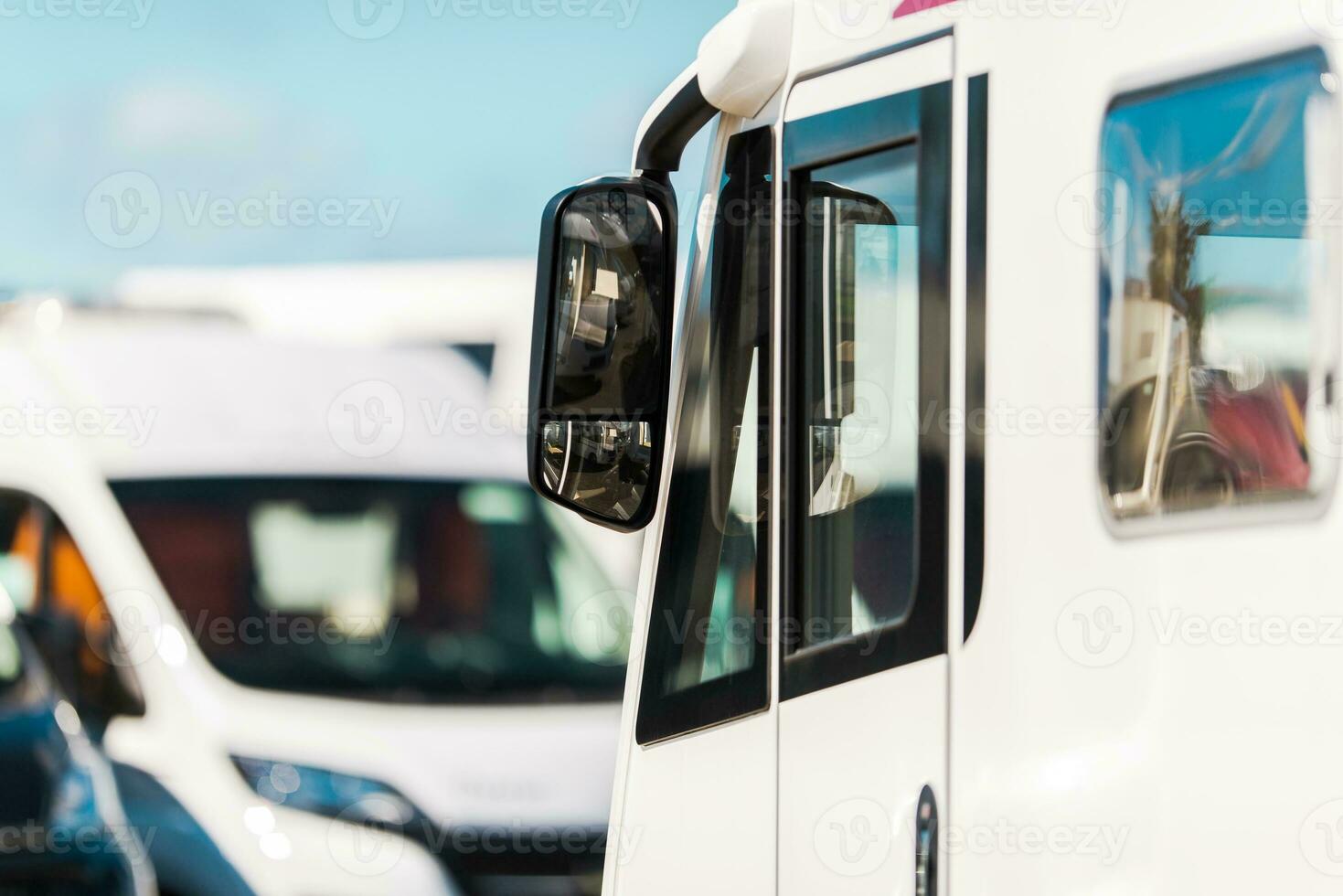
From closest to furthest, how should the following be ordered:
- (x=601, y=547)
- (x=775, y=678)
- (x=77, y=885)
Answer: (x=775, y=678), (x=77, y=885), (x=601, y=547)

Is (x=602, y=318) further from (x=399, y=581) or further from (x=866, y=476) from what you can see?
(x=399, y=581)

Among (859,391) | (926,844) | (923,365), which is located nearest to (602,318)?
(859,391)

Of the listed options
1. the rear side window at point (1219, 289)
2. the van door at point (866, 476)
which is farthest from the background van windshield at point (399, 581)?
the rear side window at point (1219, 289)

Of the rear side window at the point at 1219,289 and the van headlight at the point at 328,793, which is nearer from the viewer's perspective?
the rear side window at the point at 1219,289

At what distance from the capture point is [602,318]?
188 centimetres

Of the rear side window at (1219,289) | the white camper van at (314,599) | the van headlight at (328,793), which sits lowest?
the van headlight at (328,793)

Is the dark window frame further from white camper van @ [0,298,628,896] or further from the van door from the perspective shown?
white camper van @ [0,298,628,896]

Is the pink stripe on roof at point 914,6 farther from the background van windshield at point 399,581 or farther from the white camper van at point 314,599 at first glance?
the background van windshield at point 399,581

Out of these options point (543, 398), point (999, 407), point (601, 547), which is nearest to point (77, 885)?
point (601, 547)

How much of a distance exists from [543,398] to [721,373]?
0.24 metres

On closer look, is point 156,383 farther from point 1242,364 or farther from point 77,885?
point 1242,364

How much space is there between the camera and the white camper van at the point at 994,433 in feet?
4.00

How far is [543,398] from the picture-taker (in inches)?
73.2

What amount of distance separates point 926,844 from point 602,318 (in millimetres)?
809
